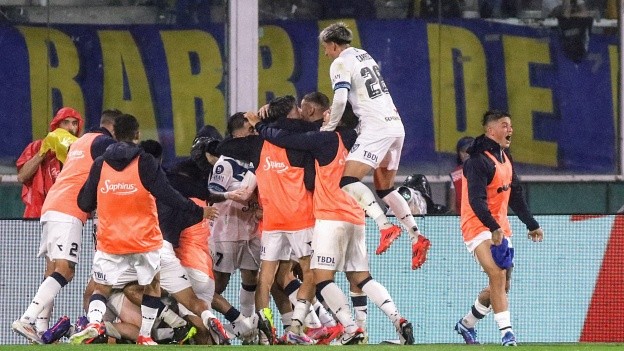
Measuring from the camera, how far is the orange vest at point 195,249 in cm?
1436

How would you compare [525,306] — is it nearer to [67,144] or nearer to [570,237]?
[570,237]

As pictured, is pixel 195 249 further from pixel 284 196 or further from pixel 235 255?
pixel 284 196

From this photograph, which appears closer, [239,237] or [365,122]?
[365,122]

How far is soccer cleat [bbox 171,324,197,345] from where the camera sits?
1437cm

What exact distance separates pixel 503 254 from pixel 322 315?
2.22 metres

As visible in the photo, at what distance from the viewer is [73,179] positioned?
14.2 meters

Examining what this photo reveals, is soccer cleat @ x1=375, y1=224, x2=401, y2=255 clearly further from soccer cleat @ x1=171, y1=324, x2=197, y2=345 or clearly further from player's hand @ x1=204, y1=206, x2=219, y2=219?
soccer cleat @ x1=171, y1=324, x2=197, y2=345

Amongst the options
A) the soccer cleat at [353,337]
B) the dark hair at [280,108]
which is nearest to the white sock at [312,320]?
the soccer cleat at [353,337]

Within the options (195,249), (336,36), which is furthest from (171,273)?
(336,36)

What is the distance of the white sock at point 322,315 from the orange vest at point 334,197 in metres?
1.48

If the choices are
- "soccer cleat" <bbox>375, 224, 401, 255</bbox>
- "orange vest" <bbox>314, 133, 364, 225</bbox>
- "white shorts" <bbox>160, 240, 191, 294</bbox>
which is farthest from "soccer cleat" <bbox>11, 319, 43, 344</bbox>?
"soccer cleat" <bbox>375, 224, 401, 255</bbox>

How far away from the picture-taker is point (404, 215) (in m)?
14.0

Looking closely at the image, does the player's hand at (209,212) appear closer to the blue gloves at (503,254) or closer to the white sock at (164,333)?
the white sock at (164,333)

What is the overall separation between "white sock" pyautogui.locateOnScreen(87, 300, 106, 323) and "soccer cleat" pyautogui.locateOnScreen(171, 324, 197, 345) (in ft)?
3.63
